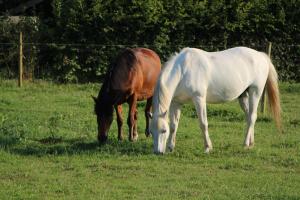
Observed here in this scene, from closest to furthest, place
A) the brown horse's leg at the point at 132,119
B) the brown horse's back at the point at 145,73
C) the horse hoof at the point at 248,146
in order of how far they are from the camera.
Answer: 1. the horse hoof at the point at 248,146
2. the brown horse's leg at the point at 132,119
3. the brown horse's back at the point at 145,73

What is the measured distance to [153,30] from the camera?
20.0 m

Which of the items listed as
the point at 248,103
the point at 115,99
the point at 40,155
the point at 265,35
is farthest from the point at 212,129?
the point at 265,35

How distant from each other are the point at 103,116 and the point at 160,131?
53.8 inches

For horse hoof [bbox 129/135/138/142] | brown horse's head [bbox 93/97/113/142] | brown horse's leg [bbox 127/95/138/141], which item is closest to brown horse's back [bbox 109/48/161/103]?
brown horse's leg [bbox 127/95/138/141]

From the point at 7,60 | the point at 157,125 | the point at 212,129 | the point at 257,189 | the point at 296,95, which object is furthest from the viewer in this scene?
the point at 7,60

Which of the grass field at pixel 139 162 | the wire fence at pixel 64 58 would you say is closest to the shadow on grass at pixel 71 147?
the grass field at pixel 139 162

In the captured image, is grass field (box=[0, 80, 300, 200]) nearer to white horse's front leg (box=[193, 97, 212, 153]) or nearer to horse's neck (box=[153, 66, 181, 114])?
white horse's front leg (box=[193, 97, 212, 153])

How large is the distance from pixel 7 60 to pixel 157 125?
36.1 feet

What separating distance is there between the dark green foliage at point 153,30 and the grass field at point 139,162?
5539 millimetres

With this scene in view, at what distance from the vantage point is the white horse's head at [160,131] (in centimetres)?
979

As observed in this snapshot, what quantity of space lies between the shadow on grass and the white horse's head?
30cm

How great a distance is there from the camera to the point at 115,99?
1088 centimetres

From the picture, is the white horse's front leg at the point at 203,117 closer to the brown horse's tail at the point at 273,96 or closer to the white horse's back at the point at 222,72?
the white horse's back at the point at 222,72

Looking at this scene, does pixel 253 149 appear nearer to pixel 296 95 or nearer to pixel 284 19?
pixel 296 95
